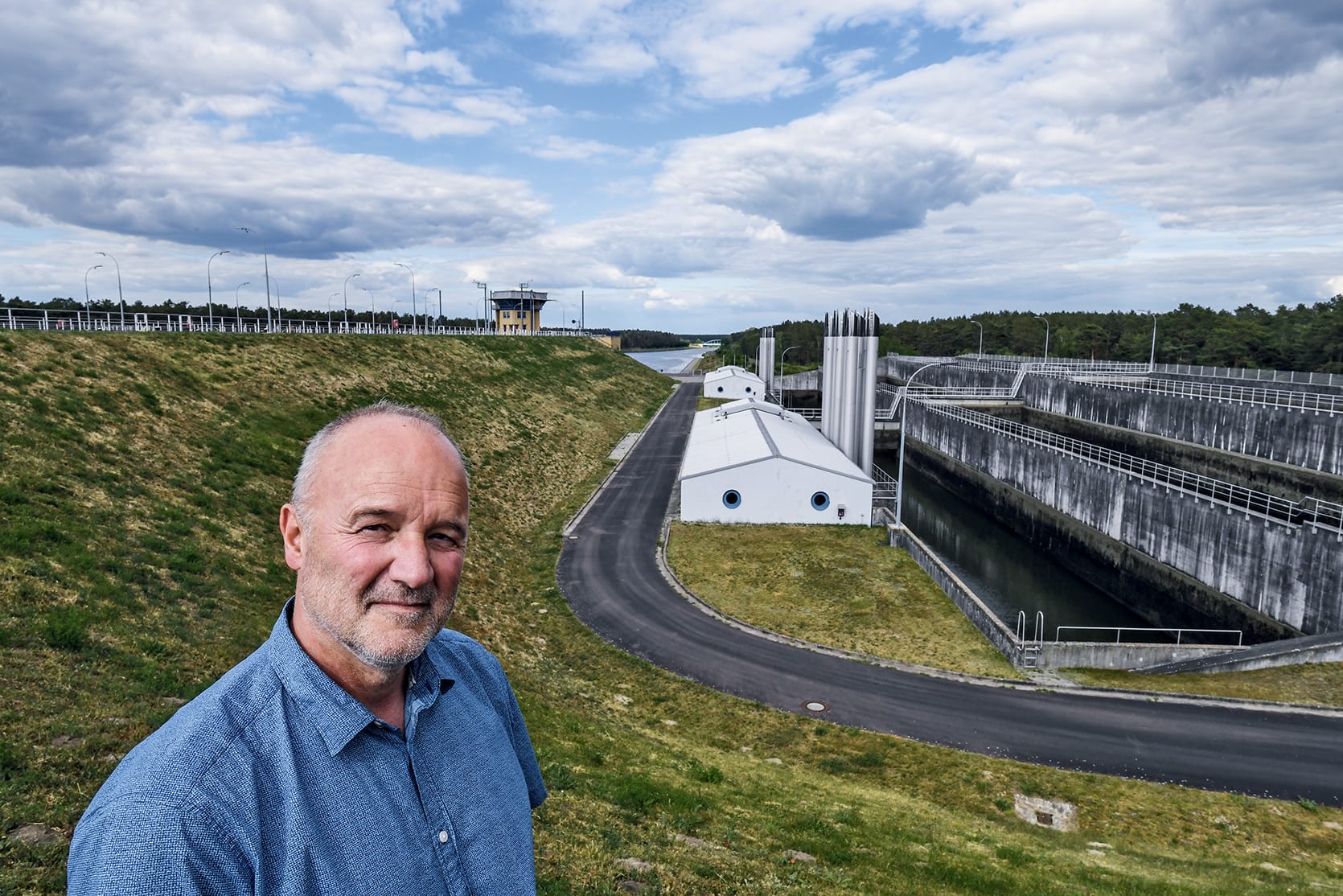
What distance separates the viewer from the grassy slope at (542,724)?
10.7 metres

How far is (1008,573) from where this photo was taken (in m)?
43.7

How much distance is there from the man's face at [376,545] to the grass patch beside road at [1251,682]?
26.5m

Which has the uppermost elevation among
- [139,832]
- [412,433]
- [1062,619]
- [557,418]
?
[412,433]

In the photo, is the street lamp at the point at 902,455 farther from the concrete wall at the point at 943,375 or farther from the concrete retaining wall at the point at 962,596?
the concrete wall at the point at 943,375

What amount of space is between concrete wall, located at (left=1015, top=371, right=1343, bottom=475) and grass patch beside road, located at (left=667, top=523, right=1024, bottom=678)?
80.8 feet

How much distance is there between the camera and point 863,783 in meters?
18.0

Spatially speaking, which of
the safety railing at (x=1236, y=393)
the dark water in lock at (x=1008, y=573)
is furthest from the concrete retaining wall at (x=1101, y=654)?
the safety railing at (x=1236, y=393)

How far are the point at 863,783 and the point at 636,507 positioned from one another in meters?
27.8

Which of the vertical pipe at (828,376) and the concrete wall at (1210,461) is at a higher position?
the vertical pipe at (828,376)

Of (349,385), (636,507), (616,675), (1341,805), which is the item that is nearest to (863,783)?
(616,675)

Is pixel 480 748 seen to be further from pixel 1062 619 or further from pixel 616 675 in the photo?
pixel 1062 619

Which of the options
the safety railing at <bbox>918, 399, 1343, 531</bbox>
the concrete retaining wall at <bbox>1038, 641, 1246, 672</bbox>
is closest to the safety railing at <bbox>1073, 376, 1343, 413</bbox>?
the safety railing at <bbox>918, 399, 1343, 531</bbox>

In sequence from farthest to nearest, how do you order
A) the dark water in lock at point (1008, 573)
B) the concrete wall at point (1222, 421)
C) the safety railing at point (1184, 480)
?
1. the concrete wall at point (1222, 421)
2. the dark water in lock at point (1008, 573)
3. the safety railing at point (1184, 480)

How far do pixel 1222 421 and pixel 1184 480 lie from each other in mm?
9937
